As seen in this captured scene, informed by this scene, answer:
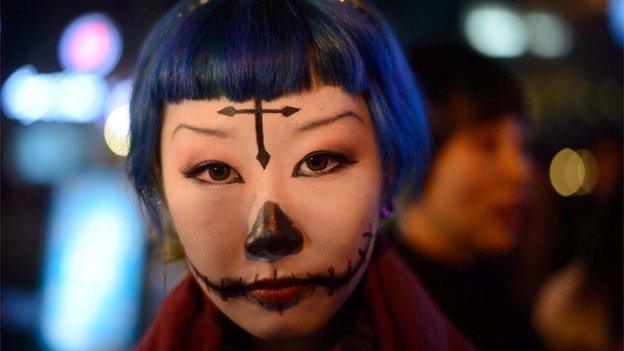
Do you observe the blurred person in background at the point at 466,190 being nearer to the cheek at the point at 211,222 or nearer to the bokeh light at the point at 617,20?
the bokeh light at the point at 617,20

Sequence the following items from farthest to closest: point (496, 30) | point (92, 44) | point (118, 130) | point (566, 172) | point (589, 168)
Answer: point (566, 172) < point (589, 168) < point (496, 30) < point (92, 44) < point (118, 130)

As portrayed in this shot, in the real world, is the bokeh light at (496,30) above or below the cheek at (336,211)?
above

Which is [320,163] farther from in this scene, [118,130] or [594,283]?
[594,283]

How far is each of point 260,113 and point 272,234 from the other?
145 mm

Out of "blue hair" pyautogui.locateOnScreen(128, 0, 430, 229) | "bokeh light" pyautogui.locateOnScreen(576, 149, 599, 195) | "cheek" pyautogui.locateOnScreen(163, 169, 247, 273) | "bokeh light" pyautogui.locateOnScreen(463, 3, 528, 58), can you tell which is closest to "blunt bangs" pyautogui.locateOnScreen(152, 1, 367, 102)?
"blue hair" pyautogui.locateOnScreen(128, 0, 430, 229)

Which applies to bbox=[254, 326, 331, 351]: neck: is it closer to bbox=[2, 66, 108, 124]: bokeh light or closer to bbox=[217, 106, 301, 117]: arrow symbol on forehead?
bbox=[217, 106, 301, 117]: arrow symbol on forehead

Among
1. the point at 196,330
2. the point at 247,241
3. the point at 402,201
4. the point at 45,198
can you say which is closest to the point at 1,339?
the point at 45,198

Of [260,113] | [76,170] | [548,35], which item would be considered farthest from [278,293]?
[548,35]

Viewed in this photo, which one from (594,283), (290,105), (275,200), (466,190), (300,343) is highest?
(290,105)

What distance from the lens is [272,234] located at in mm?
747

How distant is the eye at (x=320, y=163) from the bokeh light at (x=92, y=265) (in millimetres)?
457

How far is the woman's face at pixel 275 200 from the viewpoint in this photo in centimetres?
78

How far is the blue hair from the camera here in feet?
2.57

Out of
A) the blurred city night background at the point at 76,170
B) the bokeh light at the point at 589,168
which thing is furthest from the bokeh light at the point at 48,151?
the bokeh light at the point at 589,168
